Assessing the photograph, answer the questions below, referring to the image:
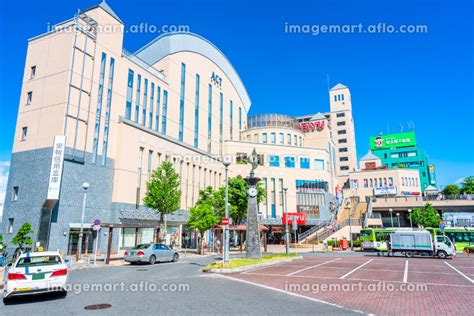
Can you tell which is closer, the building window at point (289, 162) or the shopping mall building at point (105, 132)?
the shopping mall building at point (105, 132)

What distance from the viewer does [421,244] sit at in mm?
28844

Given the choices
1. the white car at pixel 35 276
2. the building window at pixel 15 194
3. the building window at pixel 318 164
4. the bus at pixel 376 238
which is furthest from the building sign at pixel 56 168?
the building window at pixel 318 164

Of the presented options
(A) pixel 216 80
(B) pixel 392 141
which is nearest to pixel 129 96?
(A) pixel 216 80

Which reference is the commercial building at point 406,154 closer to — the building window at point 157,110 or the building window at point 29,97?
the building window at point 157,110

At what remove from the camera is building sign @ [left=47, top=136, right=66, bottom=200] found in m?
25.9

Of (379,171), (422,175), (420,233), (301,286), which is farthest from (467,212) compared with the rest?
(301,286)

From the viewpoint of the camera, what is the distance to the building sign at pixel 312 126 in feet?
248

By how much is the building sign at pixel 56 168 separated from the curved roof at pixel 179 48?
80.2ft

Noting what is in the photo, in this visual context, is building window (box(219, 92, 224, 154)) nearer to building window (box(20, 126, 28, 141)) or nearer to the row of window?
the row of window

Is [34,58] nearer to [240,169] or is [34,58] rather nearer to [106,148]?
[106,148]

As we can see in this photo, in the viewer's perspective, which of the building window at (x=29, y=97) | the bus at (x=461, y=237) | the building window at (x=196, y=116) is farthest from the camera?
the building window at (x=196, y=116)

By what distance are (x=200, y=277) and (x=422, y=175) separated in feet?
356

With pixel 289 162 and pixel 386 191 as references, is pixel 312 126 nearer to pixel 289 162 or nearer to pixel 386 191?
pixel 289 162

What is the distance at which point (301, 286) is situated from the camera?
11922 mm
